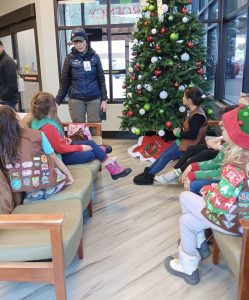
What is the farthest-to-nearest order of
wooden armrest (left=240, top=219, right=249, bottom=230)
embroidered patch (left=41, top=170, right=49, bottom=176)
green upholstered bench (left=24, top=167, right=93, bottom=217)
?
1. green upholstered bench (left=24, top=167, right=93, bottom=217)
2. embroidered patch (left=41, top=170, right=49, bottom=176)
3. wooden armrest (left=240, top=219, right=249, bottom=230)

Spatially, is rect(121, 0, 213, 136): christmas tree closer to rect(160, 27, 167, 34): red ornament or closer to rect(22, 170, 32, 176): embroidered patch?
rect(160, 27, 167, 34): red ornament

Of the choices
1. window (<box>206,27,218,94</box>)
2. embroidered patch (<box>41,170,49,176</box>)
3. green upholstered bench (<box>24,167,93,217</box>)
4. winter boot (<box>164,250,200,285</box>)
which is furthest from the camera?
window (<box>206,27,218,94</box>)

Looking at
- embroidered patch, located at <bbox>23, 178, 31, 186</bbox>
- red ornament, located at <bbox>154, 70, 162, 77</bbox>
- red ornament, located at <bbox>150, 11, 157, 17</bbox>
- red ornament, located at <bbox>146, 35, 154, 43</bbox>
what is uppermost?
red ornament, located at <bbox>150, 11, 157, 17</bbox>

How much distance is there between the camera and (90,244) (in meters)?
2.38

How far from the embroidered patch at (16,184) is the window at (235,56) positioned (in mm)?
3370

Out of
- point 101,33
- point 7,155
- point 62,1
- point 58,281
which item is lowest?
point 58,281

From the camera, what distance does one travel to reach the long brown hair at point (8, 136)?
187 cm

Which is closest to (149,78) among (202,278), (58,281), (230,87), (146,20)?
(146,20)

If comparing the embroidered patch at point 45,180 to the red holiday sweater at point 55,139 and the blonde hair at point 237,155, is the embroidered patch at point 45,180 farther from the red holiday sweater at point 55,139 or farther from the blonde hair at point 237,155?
the blonde hair at point 237,155

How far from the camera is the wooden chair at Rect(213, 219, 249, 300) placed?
4.66 ft

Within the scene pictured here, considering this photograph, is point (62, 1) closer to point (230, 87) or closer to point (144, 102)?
point (144, 102)

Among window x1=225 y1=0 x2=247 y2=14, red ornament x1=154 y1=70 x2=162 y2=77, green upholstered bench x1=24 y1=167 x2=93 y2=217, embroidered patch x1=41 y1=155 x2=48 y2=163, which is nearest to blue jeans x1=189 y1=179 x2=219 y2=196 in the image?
green upholstered bench x1=24 y1=167 x2=93 y2=217

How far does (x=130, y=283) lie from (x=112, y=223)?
2.53 feet

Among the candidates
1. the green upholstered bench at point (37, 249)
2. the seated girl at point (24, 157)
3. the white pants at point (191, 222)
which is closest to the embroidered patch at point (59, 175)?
the seated girl at point (24, 157)
